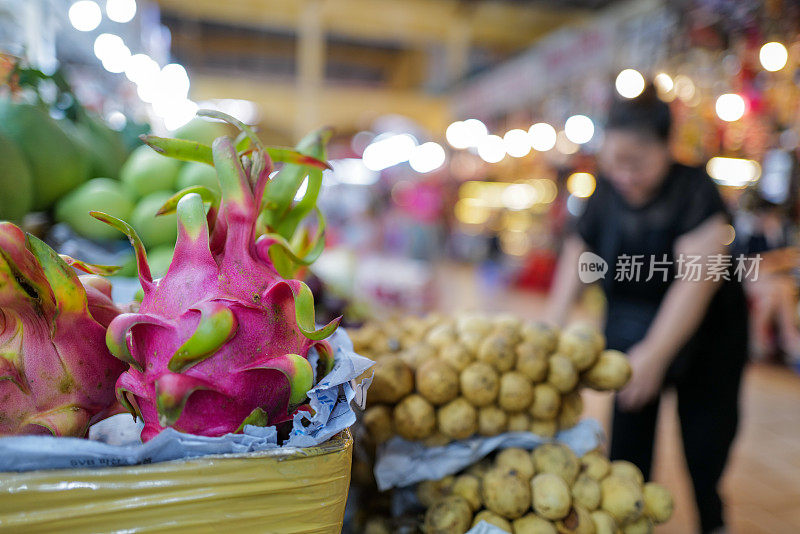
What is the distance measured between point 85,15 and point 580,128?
6.27 m

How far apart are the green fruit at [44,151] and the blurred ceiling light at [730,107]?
4705mm

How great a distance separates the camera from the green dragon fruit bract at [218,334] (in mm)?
521

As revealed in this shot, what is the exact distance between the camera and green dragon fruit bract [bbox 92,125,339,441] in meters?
0.52

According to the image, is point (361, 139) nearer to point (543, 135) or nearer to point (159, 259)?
point (543, 135)

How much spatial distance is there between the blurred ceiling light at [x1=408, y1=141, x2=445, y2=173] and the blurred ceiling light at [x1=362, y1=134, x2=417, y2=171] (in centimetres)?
23

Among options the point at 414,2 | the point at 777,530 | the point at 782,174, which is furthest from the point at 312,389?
the point at 414,2

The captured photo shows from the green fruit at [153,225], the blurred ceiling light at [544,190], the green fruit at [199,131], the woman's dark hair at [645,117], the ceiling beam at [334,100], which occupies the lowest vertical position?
the blurred ceiling light at [544,190]

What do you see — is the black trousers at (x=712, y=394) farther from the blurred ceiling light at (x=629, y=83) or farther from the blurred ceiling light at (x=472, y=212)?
the blurred ceiling light at (x=472, y=212)

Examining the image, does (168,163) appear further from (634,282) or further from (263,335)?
(634,282)

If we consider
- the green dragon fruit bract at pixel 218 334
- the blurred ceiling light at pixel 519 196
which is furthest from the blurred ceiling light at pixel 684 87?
the blurred ceiling light at pixel 519 196

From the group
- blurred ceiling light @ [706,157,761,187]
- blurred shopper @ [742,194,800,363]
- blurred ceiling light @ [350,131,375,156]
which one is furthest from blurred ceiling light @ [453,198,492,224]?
blurred shopper @ [742,194,800,363]

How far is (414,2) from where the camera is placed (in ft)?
31.2

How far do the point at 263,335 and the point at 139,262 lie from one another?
0.18 m

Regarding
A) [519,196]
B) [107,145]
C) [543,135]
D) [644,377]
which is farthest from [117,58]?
[519,196]
